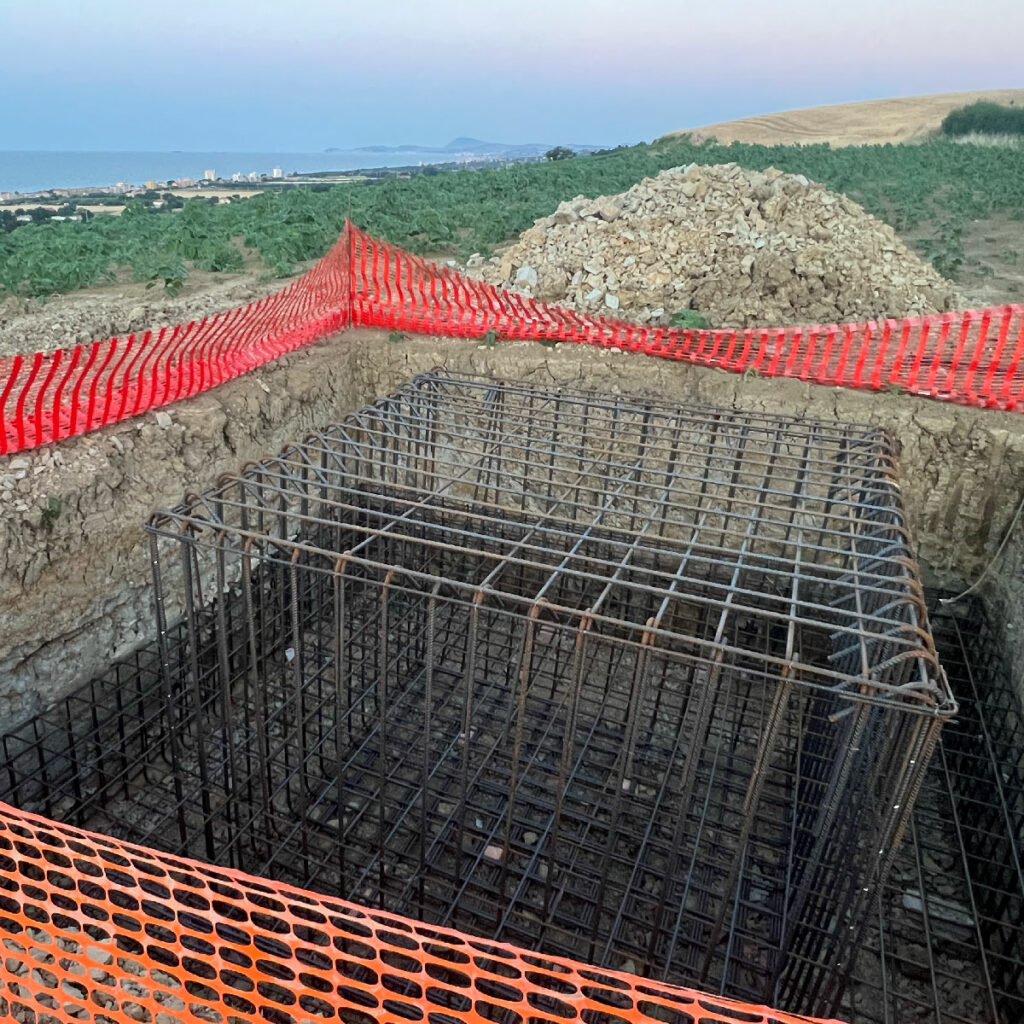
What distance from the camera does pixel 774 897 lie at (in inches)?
192

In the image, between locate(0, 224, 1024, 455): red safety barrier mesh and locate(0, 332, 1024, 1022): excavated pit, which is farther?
locate(0, 224, 1024, 455): red safety barrier mesh

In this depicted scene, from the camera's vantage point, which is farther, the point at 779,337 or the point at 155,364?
the point at 779,337

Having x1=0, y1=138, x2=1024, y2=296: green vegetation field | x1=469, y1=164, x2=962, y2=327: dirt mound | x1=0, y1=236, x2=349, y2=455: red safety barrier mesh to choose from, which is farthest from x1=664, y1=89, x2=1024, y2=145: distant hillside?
x1=0, y1=236, x2=349, y2=455: red safety barrier mesh

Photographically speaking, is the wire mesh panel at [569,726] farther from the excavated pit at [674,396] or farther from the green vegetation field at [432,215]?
the green vegetation field at [432,215]

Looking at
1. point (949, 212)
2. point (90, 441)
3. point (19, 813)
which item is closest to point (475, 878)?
point (19, 813)

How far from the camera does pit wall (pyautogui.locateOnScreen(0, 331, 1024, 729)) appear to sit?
223 inches

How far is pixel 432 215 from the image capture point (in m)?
19.5

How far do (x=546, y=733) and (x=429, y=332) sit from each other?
547 centimetres

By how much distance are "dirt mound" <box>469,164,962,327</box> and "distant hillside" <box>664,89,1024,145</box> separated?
4583 centimetres

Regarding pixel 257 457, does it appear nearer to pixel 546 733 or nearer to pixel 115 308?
pixel 546 733

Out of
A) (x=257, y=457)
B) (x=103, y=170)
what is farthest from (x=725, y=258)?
(x=103, y=170)

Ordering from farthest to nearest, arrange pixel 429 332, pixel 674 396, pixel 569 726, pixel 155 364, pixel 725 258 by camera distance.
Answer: pixel 725 258 → pixel 429 332 → pixel 674 396 → pixel 155 364 → pixel 569 726

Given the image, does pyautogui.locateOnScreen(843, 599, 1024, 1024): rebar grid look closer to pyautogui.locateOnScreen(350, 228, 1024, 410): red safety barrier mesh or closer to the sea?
pyautogui.locateOnScreen(350, 228, 1024, 410): red safety barrier mesh

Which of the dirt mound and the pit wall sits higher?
the dirt mound
